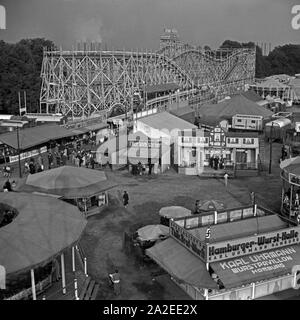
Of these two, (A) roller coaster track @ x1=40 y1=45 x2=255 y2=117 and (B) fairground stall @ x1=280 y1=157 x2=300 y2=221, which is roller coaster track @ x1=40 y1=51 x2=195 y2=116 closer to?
(A) roller coaster track @ x1=40 y1=45 x2=255 y2=117

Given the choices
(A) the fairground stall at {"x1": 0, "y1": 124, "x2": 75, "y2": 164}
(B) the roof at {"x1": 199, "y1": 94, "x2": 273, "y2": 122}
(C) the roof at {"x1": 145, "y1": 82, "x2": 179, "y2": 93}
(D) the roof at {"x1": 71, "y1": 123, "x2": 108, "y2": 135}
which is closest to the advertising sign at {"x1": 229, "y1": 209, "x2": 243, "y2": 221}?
(A) the fairground stall at {"x1": 0, "y1": 124, "x2": 75, "y2": 164}

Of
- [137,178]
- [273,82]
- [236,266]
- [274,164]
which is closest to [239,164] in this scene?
[274,164]

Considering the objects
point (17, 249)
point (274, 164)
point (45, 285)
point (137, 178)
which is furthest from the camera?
point (274, 164)

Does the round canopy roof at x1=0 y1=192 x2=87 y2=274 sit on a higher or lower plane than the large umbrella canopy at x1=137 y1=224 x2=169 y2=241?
higher

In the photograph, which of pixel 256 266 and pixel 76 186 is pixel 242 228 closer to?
pixel 256 266

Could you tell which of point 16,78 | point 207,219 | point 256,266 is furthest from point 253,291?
point 16,78

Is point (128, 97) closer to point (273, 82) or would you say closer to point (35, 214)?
point (273, 82)

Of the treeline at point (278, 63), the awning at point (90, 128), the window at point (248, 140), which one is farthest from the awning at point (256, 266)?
the treeline at point (278, 63)

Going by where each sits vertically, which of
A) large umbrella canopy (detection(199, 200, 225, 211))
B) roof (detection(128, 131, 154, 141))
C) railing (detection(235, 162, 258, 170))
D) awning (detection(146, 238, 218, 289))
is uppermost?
roof (detection(128, 131, 154, 141))
